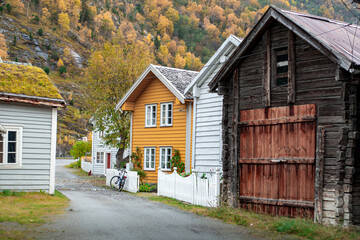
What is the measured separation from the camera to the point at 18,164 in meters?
19.1

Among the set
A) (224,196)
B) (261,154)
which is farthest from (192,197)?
(261,154)

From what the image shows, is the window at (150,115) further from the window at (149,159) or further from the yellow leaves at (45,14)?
the yellow leaves at (45,14)

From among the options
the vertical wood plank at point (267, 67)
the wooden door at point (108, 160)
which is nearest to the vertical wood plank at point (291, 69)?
the vertical wood plank at point (267, 67)

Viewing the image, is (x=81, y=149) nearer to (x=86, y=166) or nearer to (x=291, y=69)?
(x=86, y=166)

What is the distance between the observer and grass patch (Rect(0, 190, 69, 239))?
11685 mm

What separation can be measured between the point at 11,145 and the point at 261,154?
33.4 ft

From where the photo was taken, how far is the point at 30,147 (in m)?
19.5

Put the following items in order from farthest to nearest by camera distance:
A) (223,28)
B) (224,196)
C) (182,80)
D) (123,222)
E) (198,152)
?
1. (223,28)
2. (182,80)
3. (198,152)
4. (224,196)
5. (123,222)

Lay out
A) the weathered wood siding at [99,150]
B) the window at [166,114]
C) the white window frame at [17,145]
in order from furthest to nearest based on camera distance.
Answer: the weathered wood siding at [99,150]
the window at [166,114]
the white window frame at [17,145]

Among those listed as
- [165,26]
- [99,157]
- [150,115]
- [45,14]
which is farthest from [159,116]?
[165,26]

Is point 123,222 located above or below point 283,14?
below

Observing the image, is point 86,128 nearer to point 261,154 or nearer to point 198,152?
point 198,152

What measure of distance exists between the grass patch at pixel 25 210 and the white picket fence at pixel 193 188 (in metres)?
4.71

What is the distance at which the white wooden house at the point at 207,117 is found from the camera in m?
22.5
